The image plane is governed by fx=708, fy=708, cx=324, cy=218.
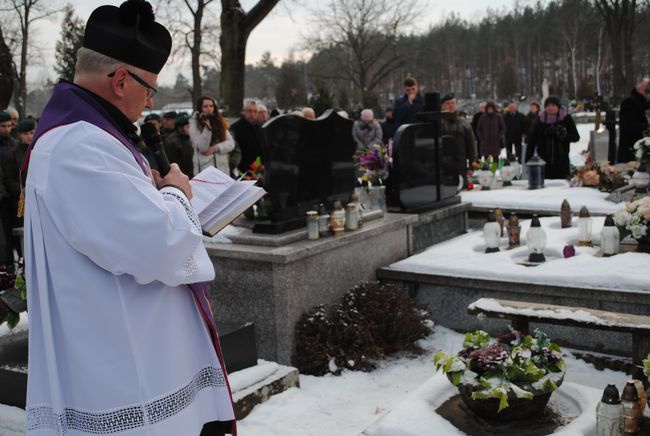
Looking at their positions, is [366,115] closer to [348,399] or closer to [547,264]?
[547,264]

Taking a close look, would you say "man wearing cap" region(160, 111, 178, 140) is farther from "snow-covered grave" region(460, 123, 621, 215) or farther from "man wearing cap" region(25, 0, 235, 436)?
"man wearing cap" region(25, 0, 235, 436)

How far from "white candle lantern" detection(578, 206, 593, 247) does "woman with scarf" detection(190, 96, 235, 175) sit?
4532mm

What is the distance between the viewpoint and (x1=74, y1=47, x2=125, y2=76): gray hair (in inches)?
89.3

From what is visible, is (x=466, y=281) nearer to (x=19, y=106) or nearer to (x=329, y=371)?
(x=329, y=371)

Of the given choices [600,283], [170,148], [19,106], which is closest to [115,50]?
[600,283]

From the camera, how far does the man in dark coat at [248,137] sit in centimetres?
992

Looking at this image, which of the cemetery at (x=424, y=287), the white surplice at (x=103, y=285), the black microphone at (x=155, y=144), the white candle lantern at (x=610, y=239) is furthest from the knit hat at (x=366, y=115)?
the white surplice at (x=103, y=285)

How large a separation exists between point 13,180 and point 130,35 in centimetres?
770

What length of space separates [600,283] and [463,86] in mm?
92057

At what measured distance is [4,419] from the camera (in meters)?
4.28

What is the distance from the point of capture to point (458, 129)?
420 inches

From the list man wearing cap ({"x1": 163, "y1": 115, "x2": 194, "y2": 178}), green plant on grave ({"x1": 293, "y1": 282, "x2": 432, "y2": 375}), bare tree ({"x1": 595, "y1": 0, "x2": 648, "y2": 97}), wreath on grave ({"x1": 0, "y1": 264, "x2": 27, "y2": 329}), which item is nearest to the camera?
wreath on grave ({"x1": 0, "y1": 264, "x2": 27, "y2": 329})

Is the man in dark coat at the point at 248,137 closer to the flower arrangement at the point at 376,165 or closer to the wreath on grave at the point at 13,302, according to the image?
the flower arrangement at the point at 376,165

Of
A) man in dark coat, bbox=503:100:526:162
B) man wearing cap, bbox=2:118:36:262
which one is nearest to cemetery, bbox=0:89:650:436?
man wearing cap, bbox=2:118:36:262
